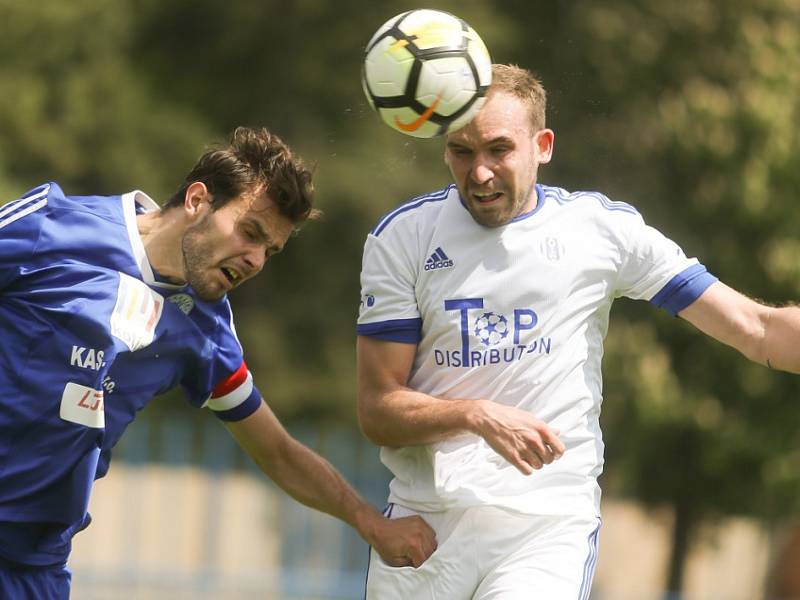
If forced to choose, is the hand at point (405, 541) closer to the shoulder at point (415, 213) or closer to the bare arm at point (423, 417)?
the bare arm at point (423, 417)

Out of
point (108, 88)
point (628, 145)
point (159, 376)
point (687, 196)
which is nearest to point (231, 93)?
point (108, 88)

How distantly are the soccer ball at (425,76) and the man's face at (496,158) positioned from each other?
65mm

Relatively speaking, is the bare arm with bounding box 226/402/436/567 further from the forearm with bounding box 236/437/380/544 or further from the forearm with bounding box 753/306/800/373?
the forearm with bounding box 753/306/800/373

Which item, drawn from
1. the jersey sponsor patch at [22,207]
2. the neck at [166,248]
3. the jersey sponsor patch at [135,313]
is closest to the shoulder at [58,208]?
the jersey sponsor patch at [22,207]

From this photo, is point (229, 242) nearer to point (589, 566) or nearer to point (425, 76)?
point (425, 76)

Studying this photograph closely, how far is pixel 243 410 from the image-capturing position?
235 inches

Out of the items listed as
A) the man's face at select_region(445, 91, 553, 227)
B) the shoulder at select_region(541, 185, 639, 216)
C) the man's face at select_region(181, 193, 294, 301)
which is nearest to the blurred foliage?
the shoulder at select_region(541, 185, 639, 216)

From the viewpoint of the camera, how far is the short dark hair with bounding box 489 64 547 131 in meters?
5.40

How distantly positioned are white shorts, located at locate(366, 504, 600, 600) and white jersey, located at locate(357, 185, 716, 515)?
2.4 inches

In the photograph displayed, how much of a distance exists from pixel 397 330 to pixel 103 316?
111cm

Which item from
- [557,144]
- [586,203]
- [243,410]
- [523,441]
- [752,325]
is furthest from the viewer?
[557,144]

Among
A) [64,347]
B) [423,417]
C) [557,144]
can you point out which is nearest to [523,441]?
[423,417]

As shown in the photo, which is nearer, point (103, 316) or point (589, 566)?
point (103, 316)

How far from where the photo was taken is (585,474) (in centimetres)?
538
